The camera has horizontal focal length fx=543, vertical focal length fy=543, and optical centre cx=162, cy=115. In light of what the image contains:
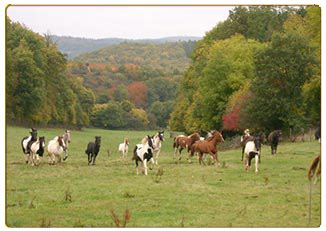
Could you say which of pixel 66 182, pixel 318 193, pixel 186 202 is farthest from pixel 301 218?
pixel 66 182

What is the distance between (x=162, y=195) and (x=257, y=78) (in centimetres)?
2084

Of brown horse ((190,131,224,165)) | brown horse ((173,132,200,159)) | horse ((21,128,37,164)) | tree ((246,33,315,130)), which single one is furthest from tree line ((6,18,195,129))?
tree ((246,33,315,130))

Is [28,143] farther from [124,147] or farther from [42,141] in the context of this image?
[124,147]

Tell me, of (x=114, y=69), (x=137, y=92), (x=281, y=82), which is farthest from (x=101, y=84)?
(x=281, y=82)

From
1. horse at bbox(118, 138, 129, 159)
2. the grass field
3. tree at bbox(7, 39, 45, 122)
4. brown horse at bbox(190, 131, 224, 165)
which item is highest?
tree at bbox(7, 39, 45, 122)

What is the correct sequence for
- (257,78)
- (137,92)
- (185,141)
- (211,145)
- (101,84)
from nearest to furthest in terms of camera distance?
(211,145), (185,141), (137,92), (101,84), (257,78)

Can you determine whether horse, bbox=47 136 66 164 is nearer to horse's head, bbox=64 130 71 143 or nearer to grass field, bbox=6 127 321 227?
grass field, bbox=6 127 321 227

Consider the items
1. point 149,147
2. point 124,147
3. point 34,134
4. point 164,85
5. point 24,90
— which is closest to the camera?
point 24,90

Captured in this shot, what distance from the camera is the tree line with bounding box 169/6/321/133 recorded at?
104ft

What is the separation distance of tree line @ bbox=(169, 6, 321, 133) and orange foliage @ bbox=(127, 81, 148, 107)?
3.56m

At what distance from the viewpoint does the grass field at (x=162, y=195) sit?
12977mm

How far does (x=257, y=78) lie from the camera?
3547 cm

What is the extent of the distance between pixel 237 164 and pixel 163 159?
4974 mm

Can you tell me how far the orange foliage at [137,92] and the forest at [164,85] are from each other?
0.05m
